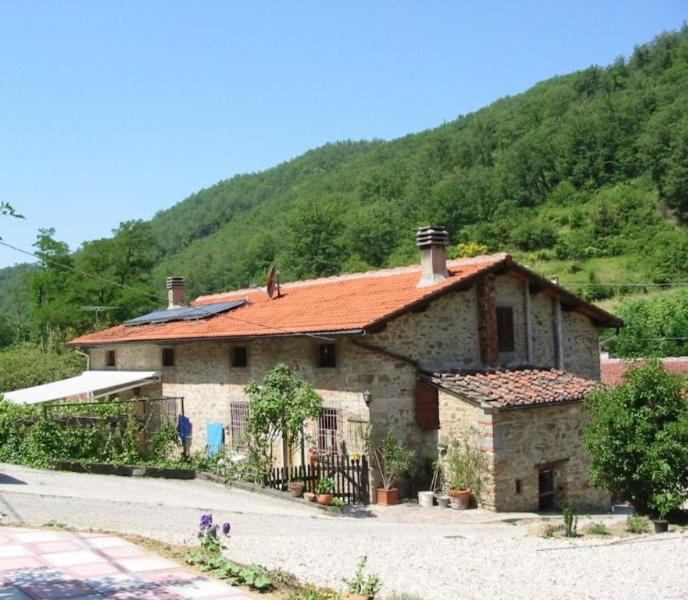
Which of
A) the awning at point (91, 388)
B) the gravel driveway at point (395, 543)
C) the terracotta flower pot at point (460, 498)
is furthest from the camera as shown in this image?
the awning at point (91, 388)

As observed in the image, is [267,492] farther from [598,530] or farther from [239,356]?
[598,530]

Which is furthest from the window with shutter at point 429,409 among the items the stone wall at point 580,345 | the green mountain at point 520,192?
the green mountain at point 520,192

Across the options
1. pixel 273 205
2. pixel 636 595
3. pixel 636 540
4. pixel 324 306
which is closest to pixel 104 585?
pixel 636 595

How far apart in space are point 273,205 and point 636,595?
10835 cm

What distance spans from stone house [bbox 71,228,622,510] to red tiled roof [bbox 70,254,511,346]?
8 centimetres

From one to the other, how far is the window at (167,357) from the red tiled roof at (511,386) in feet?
32.1

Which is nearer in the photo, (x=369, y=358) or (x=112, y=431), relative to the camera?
(x=369, y=358)

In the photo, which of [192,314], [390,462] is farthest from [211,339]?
[390,462]

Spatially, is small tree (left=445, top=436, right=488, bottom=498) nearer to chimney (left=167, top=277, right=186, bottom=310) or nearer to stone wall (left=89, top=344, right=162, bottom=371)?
stone wall (left=89, top=344, right=162, bottom=371)

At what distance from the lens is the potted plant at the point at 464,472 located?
15.6 metres

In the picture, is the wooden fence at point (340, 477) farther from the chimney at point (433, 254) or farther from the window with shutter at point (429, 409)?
the chimney at point (433, 254)

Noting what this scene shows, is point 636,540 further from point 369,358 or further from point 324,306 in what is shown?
point 324,306

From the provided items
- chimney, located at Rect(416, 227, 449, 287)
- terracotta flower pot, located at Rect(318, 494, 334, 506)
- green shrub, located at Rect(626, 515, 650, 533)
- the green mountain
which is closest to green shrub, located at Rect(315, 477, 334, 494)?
terracotta flower pot, located at Rect(318, 494, 334, 506)

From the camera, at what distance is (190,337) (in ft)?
68.9
